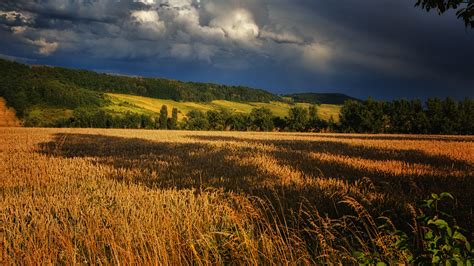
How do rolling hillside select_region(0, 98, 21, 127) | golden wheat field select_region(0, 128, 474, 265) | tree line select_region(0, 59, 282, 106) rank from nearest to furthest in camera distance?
golden wheat field select_region(0, 128, 474, 265) → rolling hillside select_region(0, 98, 21, 127) → tree line select_region(0, 59, 282, 106)

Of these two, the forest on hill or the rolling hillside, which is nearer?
the forest on hill

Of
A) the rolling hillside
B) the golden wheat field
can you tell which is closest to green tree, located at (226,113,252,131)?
the rolling hillside

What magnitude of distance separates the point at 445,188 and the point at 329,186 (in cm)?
353

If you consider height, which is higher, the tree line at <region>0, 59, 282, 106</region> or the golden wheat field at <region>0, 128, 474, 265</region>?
the tree line at <region>0, 59, 282, 106</region>

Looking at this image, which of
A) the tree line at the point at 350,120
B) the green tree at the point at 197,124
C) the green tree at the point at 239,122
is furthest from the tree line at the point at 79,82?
the green tree at the point at 239,122

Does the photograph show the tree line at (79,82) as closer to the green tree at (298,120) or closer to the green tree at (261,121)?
the green tree at (261,121)

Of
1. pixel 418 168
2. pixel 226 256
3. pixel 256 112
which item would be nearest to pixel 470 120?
pixel 256 112

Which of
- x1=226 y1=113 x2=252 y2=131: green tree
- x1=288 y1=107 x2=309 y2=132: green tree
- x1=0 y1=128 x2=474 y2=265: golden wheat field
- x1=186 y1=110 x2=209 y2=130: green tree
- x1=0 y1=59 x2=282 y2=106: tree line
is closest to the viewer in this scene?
x1=0 y1=128 x2=474 y2=265: golden wheat field

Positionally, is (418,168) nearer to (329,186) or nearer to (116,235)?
(329,186)

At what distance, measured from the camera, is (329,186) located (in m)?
9.98

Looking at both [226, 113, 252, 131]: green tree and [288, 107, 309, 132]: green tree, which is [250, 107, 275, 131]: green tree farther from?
[288, 107, 309, 132]: green tree

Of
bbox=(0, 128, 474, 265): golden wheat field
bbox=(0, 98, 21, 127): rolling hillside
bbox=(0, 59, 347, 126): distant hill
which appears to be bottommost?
bbox=(0, 98, 21, 127): rolling hillside

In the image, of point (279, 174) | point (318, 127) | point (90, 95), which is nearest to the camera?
point (279, 174)

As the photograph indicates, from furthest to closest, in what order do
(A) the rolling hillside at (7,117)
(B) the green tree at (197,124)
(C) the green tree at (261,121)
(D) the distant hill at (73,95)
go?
(D) the distant hill at (73,95) < (B) the green tree at (197,124) < (C) the green tree at (261,121) < (A) the rolling hillside at (7,117)
